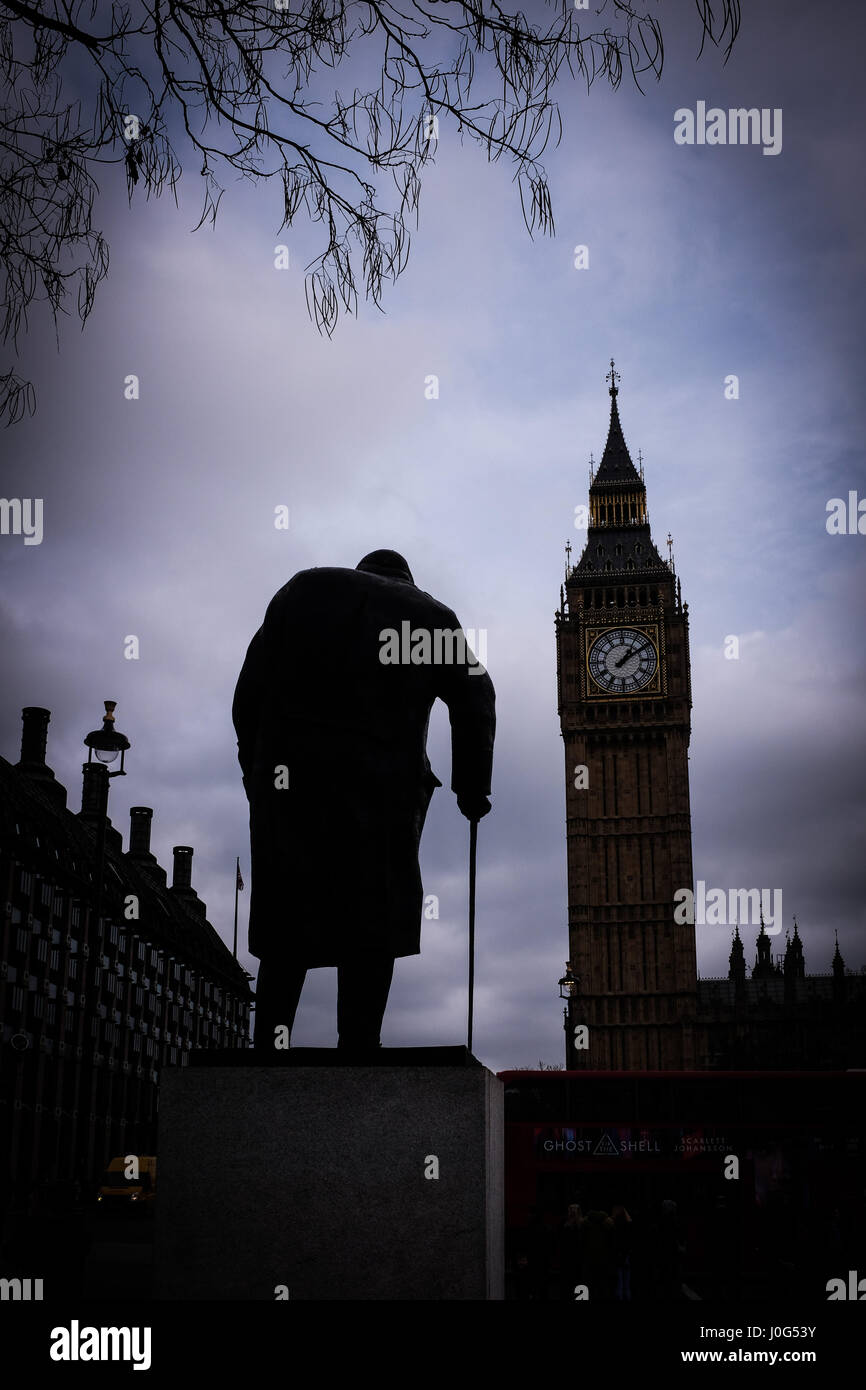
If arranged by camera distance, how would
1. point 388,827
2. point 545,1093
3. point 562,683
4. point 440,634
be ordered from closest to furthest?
point 388,827, point 440,634, point 545,1093, point 562,683

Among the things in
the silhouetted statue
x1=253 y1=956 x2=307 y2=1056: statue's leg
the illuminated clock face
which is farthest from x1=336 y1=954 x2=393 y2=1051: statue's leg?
the illuminated clock face

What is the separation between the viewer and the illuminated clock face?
291ft

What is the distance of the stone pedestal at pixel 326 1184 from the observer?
4430mm

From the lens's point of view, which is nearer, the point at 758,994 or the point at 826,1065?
the point at 826,1065

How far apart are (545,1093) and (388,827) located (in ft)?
78.3

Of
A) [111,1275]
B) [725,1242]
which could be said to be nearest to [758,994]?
[725,1242]

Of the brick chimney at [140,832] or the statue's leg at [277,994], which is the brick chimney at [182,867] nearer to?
the brick chimney at [140,832]

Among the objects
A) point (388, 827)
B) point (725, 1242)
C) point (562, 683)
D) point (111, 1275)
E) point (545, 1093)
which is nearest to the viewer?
point (388, 827)

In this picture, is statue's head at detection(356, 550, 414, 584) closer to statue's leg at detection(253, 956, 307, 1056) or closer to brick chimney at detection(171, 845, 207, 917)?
statue's leg at detection(253, 956, 307, 1056)

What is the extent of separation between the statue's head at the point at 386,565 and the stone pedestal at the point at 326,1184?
95.4 inches

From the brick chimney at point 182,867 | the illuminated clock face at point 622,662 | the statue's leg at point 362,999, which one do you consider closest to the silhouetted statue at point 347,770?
the statue's leg at point 362,999
